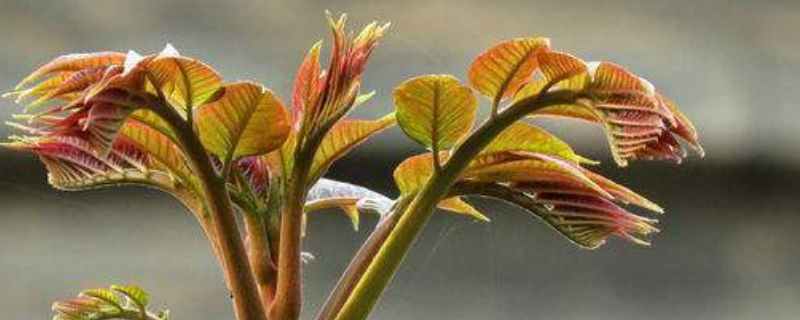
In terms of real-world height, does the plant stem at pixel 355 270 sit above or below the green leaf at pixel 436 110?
below

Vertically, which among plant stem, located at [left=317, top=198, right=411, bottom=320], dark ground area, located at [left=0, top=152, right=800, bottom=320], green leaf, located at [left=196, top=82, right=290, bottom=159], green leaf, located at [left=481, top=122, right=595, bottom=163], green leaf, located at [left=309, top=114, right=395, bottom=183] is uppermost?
green leaf, located at [left=196, top=82, right=290, bottom=159]

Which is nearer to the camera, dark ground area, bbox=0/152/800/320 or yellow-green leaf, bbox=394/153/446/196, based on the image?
yellow-green leaf, bbox=394/153/446/196

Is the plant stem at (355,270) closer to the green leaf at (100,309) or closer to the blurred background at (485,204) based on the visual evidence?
the green leaf at (100,309)

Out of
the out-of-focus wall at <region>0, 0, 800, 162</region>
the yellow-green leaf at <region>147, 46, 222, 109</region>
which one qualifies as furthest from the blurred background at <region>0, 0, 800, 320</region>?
the yellow-green leaf at <region>147, 46, 222, 109</region>

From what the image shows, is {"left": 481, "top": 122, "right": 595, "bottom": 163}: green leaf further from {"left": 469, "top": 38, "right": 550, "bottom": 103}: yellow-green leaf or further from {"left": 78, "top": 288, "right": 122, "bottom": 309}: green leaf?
{"left": 78, "top": 288, "right": 122, "bottom": 309}: green leaf

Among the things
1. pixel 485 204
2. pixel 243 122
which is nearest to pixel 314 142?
pixel 243 122

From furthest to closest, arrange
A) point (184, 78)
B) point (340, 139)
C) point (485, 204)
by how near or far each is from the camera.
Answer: point (485, 204) → point (340, 139) → point (184, 78)

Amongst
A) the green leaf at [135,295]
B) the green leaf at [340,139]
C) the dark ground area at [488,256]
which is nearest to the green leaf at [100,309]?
the green leaf at [135,295]

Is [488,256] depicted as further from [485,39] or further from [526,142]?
[526,142]
